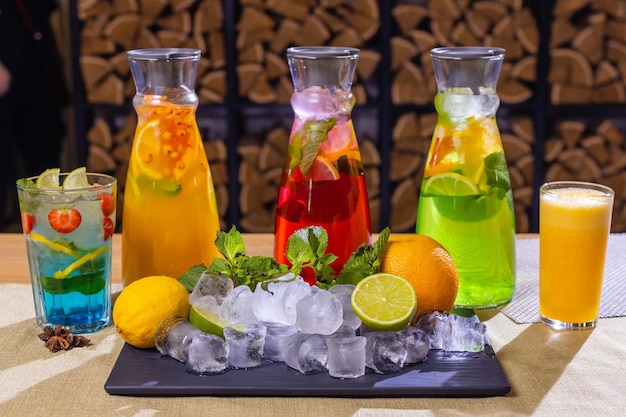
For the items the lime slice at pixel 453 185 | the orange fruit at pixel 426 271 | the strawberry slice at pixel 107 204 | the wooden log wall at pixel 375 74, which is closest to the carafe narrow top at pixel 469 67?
the lime slice at pixel 453 185

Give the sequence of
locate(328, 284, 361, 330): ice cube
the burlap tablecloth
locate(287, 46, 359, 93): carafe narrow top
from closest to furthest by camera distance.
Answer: the burlap tablecloth < locate(328, 284, 361, 330): ice cube < locate(287, 46, 359, 93): carafe narrow top

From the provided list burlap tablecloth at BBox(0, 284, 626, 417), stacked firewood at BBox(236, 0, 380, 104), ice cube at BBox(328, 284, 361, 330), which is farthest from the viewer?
stacked firewood at BBox(236, 0, 380, 104)

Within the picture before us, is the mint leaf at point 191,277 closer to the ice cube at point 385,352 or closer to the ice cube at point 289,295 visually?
the ice cube at point 289,295

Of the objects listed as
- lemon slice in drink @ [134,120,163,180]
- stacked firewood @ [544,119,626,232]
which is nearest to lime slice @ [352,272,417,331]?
lemon slice in drink @ [134,120,163,180]

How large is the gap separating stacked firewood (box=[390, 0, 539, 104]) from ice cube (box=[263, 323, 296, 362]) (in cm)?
194

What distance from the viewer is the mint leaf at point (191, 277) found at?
0.95m

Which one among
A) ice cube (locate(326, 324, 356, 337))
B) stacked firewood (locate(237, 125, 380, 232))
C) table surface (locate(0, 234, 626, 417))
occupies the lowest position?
stacked firewood (locate(237, 125, 380, 232))

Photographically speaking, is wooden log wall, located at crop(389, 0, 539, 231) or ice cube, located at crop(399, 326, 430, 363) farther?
wooden log wall, located at crop(389, 0, 539, 231)

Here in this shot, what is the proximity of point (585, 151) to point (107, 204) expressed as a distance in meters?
2.19

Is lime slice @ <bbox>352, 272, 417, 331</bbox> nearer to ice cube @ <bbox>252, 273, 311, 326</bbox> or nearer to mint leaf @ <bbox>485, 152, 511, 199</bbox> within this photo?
ice cube @ <bbox>252, 273, 311, 326</bbox>

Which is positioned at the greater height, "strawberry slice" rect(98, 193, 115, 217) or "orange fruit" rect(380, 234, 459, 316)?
"strawberry slice" rect(98, 193, 115, 217)

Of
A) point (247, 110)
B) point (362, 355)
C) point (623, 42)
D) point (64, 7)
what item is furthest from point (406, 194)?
point (362, 355)

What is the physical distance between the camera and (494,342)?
0.95 meters

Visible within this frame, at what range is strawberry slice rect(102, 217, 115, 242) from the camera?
0.98 metres
